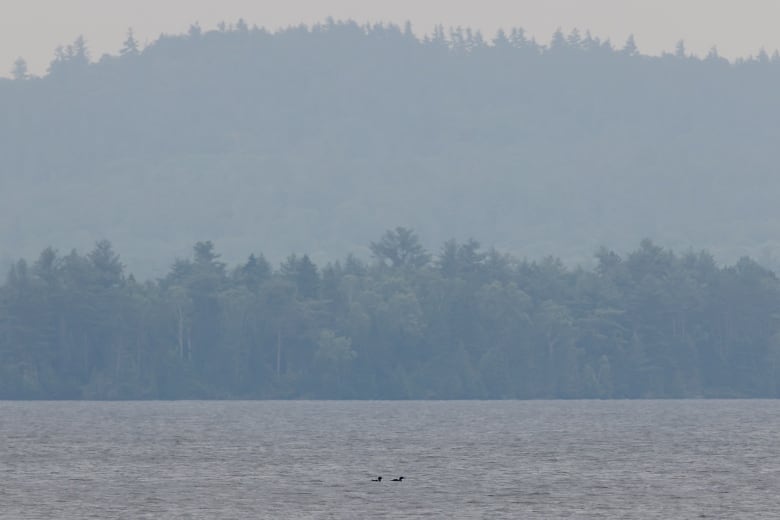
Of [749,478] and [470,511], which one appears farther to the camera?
[749,478]

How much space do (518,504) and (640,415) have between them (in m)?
106

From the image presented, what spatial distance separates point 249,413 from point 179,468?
86890mm

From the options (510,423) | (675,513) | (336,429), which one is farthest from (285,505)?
(510,423)

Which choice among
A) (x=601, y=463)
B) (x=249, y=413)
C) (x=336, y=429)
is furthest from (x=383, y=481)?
(x=249, y=413)

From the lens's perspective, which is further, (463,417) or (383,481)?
(463,417)

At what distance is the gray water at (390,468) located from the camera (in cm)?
8712

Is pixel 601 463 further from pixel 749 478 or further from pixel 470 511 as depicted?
pixel 470 511

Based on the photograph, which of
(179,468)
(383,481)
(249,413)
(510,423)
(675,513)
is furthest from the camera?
(249,413)

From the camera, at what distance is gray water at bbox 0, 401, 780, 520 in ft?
286

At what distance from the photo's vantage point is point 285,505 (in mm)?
88000

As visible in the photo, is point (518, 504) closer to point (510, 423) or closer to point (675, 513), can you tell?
point (675, 513)

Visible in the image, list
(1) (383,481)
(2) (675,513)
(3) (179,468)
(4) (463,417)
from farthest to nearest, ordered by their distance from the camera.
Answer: (4) (463,417)
(3) (179,468)
(1) (383,481)
(2) (675,513)

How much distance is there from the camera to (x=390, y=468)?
111938 millimetres

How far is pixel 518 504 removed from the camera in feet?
290
